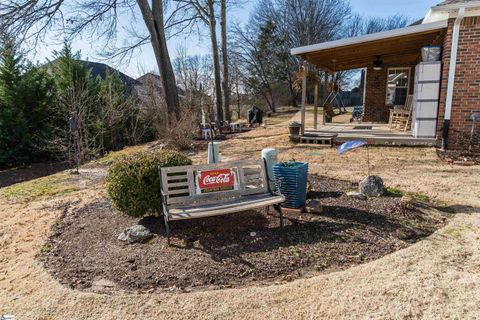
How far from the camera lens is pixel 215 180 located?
397 centimetres

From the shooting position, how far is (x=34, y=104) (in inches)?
484

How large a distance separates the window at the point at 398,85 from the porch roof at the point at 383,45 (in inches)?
51.2

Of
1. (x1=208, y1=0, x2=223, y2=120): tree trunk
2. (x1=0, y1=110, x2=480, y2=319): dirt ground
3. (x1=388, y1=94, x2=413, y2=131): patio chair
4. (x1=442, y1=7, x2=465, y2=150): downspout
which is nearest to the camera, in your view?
(x1=0, y1=110, x2=480, y2=319): dirt ground

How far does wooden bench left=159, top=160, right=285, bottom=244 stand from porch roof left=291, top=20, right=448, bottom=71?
6.06 m

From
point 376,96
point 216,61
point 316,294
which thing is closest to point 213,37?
point 216,61

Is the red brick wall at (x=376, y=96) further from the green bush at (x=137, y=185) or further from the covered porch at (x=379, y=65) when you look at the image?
the green bush at (x=137, y=185)

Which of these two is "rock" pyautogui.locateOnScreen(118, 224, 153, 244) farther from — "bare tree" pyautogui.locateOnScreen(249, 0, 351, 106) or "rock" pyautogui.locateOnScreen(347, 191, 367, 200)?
"bare tree" pyautogui.locateOnScreen(249, 0, 351, 106)

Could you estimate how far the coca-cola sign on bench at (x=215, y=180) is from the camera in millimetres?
3922

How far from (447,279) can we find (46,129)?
13.4 meters

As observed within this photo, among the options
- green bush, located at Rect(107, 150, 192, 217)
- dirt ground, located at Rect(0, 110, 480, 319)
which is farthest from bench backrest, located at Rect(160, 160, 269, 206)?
dirt ground, located at Rect(0, 110, 480, 319)

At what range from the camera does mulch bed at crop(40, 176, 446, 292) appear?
9.86 ft

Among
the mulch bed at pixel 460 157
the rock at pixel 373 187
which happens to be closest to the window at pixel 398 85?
the mulch bed at pixel 460 157

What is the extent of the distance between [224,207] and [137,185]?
3.70 ft

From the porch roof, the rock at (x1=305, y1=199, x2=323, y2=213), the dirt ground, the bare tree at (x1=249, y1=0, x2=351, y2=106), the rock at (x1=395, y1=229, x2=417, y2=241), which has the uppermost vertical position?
the bare tree at (x1=249, y1=0, x2=351, y2=106)
